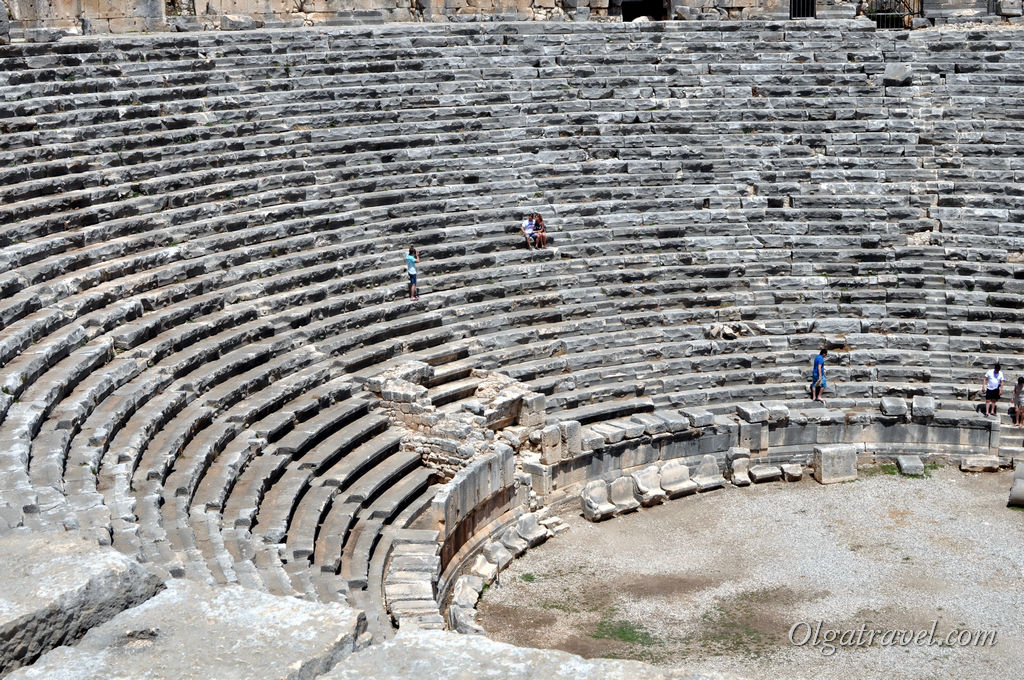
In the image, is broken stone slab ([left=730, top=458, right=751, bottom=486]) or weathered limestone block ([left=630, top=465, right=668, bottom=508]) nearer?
weathered limestone block ([left=630, top=465, right=668, bottom=508])

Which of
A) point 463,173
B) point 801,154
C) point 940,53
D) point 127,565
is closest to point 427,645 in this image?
point 127,565

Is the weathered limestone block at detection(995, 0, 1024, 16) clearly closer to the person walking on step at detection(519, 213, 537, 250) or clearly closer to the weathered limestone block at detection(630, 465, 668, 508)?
the person walking on step at detection(519, 213, 537, 250)

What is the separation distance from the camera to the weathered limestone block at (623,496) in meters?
19.0

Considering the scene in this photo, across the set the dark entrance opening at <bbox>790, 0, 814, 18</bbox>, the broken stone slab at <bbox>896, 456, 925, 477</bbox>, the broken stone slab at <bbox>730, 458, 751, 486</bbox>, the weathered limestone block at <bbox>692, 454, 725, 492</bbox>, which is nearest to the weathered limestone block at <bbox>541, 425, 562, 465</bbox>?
the weathered limestone block at <bbox>692, 454, 725, 492</bbox>

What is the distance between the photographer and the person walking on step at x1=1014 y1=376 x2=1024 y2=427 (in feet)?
67.2

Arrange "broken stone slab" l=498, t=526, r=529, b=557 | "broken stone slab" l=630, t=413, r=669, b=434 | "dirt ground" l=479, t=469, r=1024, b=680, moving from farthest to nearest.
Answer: "broken stone slab" l=630, t=413, r=669, b=434, "broken stone slab" l=498, t=526, r=529, b=557, "dirt ground" l=479, t=469, r=1024, b=680

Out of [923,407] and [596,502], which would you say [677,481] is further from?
[923,407]

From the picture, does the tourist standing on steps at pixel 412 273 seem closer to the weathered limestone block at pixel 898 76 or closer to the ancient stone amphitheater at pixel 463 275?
the ancient stone amphitheater at pixel 463 275

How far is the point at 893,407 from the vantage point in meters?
21.0

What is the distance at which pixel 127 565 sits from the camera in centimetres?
730

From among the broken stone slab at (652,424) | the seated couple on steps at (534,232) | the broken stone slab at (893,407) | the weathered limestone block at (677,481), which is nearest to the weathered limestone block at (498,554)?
the weathered limestone block at (677,481)

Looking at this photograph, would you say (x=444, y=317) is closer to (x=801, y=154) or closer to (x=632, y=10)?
(x=801, y=154)

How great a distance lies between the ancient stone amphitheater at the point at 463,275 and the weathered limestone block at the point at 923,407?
0.13 feet

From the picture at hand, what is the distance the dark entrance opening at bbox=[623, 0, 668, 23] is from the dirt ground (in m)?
13.6
